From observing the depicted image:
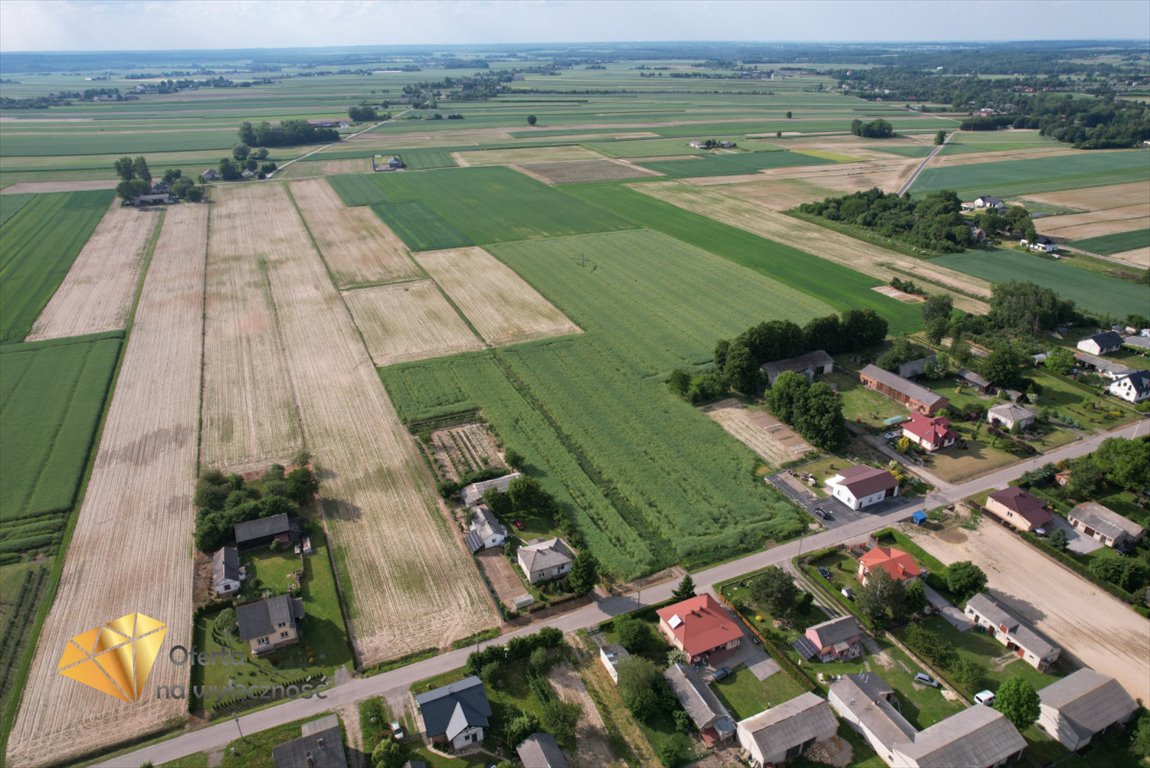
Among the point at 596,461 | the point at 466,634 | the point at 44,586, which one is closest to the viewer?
the point at 466,634

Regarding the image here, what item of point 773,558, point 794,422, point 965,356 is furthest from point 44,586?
point 965,356

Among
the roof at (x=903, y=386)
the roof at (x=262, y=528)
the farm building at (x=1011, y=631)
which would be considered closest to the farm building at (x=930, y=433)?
the roof at (x=903, y=386)

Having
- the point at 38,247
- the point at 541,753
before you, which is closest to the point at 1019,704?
the point at 541,753

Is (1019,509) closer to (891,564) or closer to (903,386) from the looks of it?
(891,564)

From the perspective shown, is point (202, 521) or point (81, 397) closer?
point (202, 521)

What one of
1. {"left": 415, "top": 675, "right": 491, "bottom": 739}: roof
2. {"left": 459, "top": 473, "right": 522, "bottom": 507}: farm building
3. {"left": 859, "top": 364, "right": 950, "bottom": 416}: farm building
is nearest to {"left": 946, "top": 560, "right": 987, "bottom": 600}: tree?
{"left": 859, "top": 364, "right": 950, "bottom": 416}: farm building

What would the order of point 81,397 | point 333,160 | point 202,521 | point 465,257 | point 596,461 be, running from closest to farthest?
point 202,521
point 596,461
point 81,397
point 465,257
point 333,160

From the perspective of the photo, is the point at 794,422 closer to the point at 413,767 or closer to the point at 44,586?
the point at 413,767
